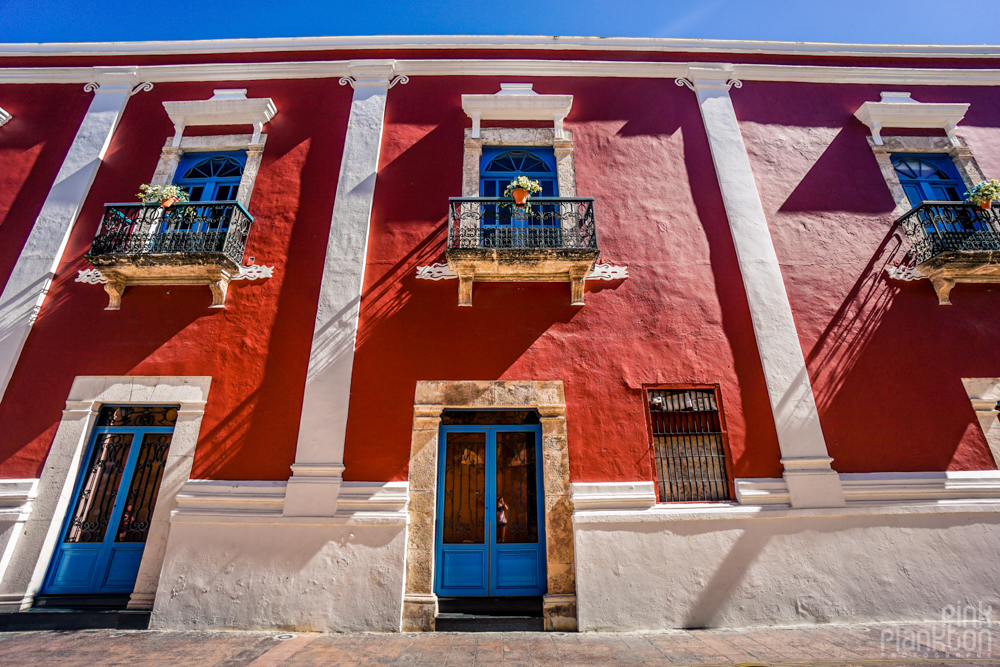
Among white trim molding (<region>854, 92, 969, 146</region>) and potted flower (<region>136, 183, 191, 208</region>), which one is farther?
white trim molding (<region>854, 92, 969, 146</region>)

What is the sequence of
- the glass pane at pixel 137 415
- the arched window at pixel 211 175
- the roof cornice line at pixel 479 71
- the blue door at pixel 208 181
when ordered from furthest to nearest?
the roof cornice line at pixel 479 71 < the arched window at pixel 211 175 < the blue door at pixel 208 181 < the glass pane at pixel 137 415

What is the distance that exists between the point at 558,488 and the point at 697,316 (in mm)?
2852

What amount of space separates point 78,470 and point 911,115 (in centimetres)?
1261

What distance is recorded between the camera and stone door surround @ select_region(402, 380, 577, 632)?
465cm

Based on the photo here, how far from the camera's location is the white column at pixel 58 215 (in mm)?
5656

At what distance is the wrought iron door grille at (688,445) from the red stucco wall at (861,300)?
1.34 metres

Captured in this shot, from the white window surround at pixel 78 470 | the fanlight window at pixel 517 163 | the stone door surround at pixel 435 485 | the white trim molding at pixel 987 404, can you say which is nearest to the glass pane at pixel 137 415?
the white window surround at pixel 78 470

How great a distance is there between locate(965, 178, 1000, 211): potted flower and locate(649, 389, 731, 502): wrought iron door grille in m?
4.58

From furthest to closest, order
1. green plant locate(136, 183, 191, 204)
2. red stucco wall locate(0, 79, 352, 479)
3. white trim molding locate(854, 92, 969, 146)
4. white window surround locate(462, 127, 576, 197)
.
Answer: white trim molding locate(854, 92, 969, 146)
white window surround locate(462, 127, 576, 197)
green plant locate(136, 183, 191, 204)
red stucco wall locate(0, 79, 352, 479)

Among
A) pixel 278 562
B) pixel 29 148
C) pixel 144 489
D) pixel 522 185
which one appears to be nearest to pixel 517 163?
pixel 522 185

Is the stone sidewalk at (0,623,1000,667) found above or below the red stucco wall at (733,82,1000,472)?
below

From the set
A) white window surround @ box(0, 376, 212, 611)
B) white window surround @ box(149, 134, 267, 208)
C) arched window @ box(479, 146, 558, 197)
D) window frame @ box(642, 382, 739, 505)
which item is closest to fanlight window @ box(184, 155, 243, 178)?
white window surround @ box(149, 134, 267, 208)

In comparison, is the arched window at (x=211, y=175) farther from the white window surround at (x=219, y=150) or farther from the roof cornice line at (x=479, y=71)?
the roof cornice line at (x=479, y=71)

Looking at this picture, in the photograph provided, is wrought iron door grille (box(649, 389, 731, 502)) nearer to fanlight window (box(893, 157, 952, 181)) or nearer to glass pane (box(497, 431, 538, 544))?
glass pane (box(497, 431, 538, 544))
